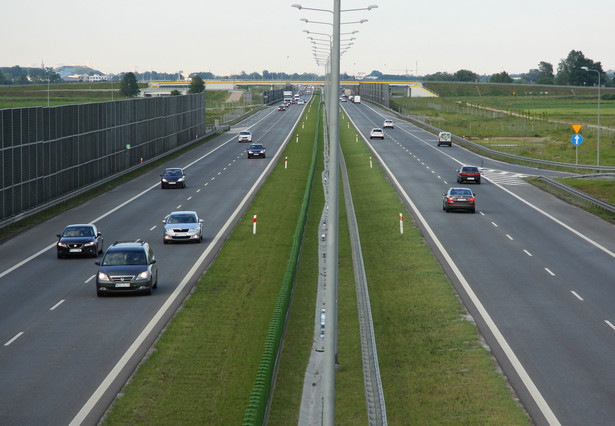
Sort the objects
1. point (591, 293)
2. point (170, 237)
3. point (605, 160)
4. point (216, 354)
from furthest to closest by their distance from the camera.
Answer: point (605, 160) < point (170, 237) < point (591, 293) < point (216, 354)

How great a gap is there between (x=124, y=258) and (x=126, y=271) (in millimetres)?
639

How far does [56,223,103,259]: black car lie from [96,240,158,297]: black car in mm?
6838

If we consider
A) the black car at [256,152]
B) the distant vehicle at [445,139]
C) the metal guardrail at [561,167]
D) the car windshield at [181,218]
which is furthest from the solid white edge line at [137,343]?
the distant vehicle at [445,139]

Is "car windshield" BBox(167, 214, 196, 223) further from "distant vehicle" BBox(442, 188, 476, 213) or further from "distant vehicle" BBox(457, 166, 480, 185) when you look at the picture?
"distant vehicle" BBox(457, 166, 480, 185)

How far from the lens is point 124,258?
2847 centimetres

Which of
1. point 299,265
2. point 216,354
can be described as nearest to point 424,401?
point 216,354

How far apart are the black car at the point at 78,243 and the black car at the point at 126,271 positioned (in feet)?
22.4

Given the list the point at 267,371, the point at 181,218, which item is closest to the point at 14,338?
the point at 267,371

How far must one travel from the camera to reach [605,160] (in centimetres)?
8625

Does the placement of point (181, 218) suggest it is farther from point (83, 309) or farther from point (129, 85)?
point (129, 85)

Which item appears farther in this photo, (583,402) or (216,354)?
(216,354)

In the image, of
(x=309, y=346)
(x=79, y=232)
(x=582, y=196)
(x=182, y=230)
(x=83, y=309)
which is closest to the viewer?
(x=309, y=346)

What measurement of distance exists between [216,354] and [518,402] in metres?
7.43

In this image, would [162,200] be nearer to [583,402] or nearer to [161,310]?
[161,310]
